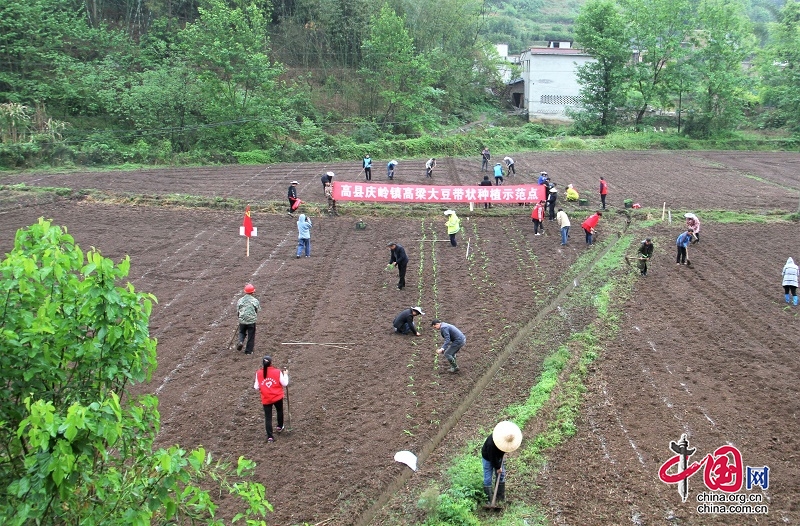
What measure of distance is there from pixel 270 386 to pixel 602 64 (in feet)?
164

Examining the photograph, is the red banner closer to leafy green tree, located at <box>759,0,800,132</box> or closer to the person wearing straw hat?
the person wearing straw hat

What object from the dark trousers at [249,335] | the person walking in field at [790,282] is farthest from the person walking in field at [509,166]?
the dark trousers at [249,335]

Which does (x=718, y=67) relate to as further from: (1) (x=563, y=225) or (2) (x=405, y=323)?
(2) (x=405, y=323)

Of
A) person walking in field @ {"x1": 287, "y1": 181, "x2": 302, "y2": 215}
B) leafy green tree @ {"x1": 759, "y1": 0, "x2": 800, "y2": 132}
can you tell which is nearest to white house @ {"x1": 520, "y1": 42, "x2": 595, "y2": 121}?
leafy green tree @ {"x1": 759, "y1": 0, "x2": 800, "y2": 132}

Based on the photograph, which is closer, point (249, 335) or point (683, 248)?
point (249, 335)

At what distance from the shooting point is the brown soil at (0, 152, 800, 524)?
33.0ft

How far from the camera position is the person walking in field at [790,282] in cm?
1705

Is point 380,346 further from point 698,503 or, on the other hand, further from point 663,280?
point 663,280

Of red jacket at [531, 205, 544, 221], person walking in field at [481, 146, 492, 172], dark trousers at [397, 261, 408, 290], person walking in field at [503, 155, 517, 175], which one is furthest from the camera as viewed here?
person walking in field at [481, 146, 492, 172]

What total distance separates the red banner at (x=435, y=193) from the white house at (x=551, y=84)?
33837 mm

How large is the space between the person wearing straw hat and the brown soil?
48cm

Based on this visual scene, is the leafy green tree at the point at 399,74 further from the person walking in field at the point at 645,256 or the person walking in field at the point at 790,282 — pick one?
the person walking in field at the point at 790,282


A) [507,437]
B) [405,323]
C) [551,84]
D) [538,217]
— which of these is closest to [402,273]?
[405,323]

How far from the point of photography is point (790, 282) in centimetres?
1706
